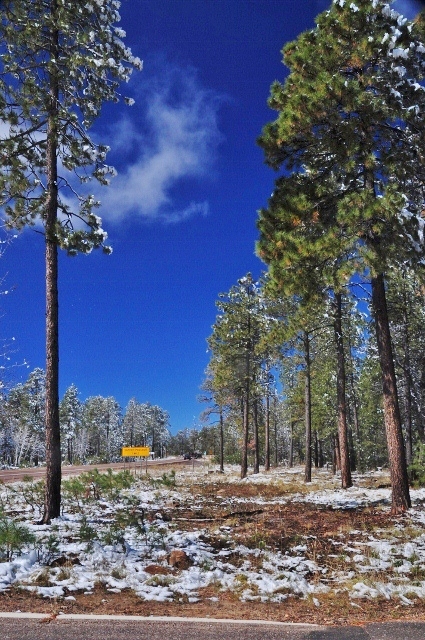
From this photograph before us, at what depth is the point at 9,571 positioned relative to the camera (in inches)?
228

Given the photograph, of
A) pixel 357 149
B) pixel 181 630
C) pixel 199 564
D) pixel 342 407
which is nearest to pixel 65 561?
pixel 199 564

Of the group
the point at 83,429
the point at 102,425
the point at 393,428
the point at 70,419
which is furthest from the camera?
the point at 102,425

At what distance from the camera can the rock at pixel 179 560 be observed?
21.5 ft

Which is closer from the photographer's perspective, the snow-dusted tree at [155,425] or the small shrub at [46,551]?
the small shrub at [46,551]

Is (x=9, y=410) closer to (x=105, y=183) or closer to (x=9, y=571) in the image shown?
(x=105, y=183)

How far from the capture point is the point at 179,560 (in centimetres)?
663

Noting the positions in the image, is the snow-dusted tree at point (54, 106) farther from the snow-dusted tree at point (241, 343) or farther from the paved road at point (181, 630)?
the snow-dusted tree at point (241, 343)

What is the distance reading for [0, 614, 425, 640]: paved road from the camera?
4.11m

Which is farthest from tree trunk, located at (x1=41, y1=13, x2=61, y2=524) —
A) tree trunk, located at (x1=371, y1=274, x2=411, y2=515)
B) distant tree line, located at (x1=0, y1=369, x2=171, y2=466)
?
distant tree line, located at (x1=0, y1=369, x2=171, y2=466)

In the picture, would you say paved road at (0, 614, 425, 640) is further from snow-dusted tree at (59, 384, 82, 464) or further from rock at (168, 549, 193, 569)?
snow-dusted tree at (59, 384, 82, 464)

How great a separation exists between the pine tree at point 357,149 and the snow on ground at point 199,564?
4.16m


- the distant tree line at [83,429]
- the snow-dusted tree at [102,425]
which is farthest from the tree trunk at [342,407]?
the snow-dusted tree at [102,425]

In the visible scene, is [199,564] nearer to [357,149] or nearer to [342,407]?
[357,149]

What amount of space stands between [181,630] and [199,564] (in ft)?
7.81
